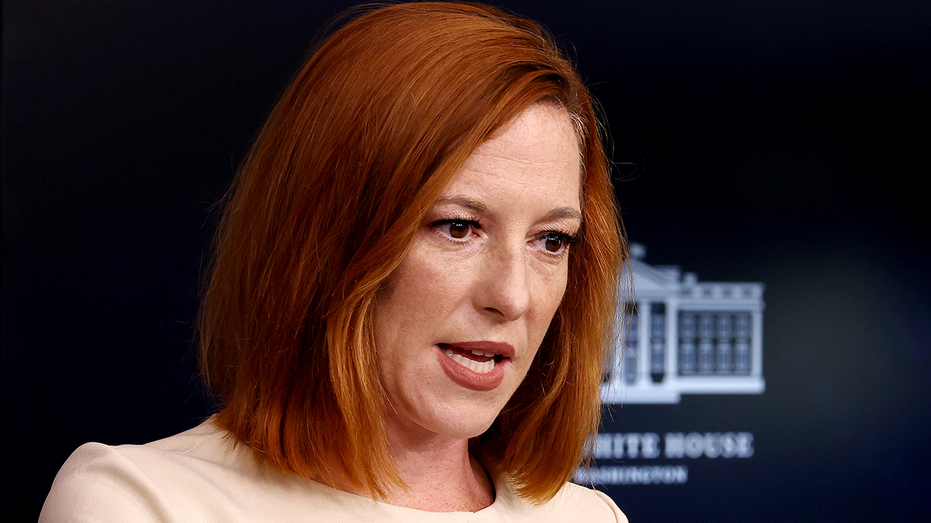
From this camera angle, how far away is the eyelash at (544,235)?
3.14 feet

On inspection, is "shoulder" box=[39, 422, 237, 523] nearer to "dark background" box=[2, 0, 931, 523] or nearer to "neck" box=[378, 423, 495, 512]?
"neck" box=[378, 423, 495, 512]

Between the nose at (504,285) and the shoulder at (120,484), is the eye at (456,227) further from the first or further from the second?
the shoulder at (120,484)

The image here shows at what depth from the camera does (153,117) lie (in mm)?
1891

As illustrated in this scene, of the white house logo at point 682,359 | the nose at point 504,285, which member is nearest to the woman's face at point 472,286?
the nose at point 504,285

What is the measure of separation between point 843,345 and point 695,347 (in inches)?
17.0

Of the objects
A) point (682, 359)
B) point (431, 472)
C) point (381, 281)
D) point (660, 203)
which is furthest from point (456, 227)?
point (682, 359)

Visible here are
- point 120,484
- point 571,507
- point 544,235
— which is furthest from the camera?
point 571,507

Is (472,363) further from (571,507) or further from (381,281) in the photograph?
(571,507)

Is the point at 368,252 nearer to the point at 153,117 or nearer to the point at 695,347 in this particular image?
the point at 153,117

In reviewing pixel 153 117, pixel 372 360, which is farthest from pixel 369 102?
pixel 153 117

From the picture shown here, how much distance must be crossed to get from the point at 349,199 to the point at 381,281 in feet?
0.34

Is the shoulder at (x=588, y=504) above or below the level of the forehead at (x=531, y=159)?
below

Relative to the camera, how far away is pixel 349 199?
96 cm

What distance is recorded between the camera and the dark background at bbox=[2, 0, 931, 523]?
1.83 meters
